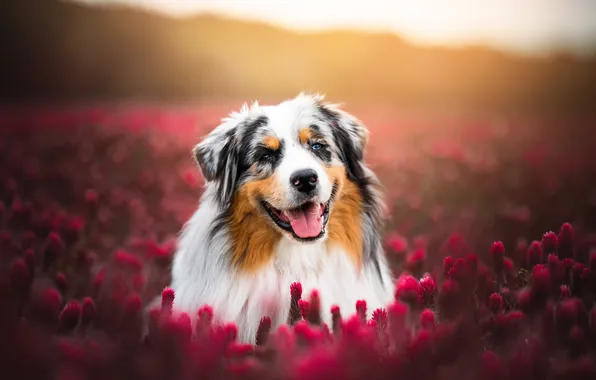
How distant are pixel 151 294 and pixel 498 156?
3240 millimetres

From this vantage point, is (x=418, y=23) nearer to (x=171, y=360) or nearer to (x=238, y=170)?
(x=238, y=170)

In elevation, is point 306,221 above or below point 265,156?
below

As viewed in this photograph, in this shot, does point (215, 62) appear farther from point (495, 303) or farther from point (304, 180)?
point (495, 303)

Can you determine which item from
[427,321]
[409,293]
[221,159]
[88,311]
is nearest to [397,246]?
[221,159]

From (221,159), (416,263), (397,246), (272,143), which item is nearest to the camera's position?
(272,143)

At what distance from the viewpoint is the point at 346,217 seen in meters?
2.80

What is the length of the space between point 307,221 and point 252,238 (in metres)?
0.28

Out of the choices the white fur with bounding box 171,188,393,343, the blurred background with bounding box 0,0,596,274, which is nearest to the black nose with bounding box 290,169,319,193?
the white fur with bounding box 171,188,393,343

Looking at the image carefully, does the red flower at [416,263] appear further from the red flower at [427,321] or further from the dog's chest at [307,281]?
the red flower at [427,321]

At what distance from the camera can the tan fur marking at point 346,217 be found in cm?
276

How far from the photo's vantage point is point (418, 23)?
4277 mm

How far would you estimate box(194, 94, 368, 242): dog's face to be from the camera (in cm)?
256

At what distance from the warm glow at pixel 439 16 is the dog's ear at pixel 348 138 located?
1.40 metres

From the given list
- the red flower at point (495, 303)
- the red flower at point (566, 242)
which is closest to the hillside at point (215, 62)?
the red flower at point (566, 242)
